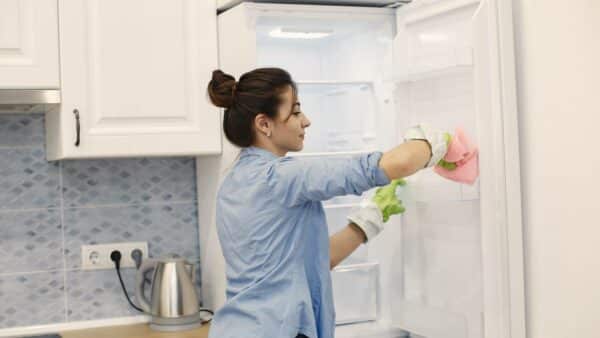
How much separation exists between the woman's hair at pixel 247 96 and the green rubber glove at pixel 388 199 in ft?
1.18

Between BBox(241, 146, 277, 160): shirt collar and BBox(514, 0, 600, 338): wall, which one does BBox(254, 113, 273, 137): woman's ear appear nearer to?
BBox(241, 146, 277, 160): shirt collar

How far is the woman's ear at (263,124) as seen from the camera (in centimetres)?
197

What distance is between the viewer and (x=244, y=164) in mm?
1979

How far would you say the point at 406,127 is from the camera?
7.23 feet

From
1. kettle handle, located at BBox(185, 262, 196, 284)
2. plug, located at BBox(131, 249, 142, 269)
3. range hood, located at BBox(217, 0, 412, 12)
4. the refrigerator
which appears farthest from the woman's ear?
plug, located at BBox(131, 249, 142, 269)

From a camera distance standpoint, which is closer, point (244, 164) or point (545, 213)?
point (545, 213)

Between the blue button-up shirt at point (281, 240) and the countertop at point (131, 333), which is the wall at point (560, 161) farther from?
the countertop at point (131, 333)

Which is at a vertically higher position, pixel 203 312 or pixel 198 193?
pixel 198 193

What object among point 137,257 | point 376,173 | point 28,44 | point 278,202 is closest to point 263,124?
point 278,202

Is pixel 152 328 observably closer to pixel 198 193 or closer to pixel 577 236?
pixel 198 193

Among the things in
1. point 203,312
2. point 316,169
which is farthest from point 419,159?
point 203,312

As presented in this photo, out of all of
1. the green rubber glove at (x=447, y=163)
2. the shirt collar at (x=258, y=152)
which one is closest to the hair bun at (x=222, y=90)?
the shirt collar at (x=258, y=152)

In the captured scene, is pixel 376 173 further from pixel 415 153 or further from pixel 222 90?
pixel 222 90

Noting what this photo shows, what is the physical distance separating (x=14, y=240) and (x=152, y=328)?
1.63ft
